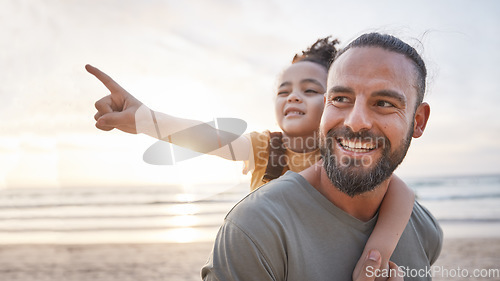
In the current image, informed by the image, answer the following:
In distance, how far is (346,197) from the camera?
1968 millimetres

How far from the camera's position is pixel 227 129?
310 cm

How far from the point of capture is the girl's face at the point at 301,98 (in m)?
3.23

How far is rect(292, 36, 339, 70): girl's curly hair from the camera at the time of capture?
3.49 metres

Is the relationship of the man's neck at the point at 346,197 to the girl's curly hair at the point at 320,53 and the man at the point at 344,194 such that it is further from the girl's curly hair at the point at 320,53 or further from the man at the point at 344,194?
the girl's curly hair at the point at 320,53

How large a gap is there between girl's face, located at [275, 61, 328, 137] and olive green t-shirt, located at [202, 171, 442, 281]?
1261mm

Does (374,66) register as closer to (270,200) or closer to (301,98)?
(270,200)

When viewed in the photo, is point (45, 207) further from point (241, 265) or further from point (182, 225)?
point (241, 265)

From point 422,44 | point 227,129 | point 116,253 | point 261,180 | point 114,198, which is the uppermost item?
point 422,44

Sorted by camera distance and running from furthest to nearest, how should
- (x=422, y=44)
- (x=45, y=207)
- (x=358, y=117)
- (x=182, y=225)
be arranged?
1. (x=45, y=207)
2. (x=182, y=225)
3. (x=422, y=44)
4. (x=358, y=117)

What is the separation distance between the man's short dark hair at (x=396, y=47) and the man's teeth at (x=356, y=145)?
0.40 meters

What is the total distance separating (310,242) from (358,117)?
0.59 meters

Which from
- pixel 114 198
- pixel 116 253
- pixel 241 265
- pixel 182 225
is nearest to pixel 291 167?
pixel 241 265

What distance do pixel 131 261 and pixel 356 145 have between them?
23.5 feet

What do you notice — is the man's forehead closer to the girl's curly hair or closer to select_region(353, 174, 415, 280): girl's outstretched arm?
select_region(353, 174, 415, 280): girl's outstretched arm
